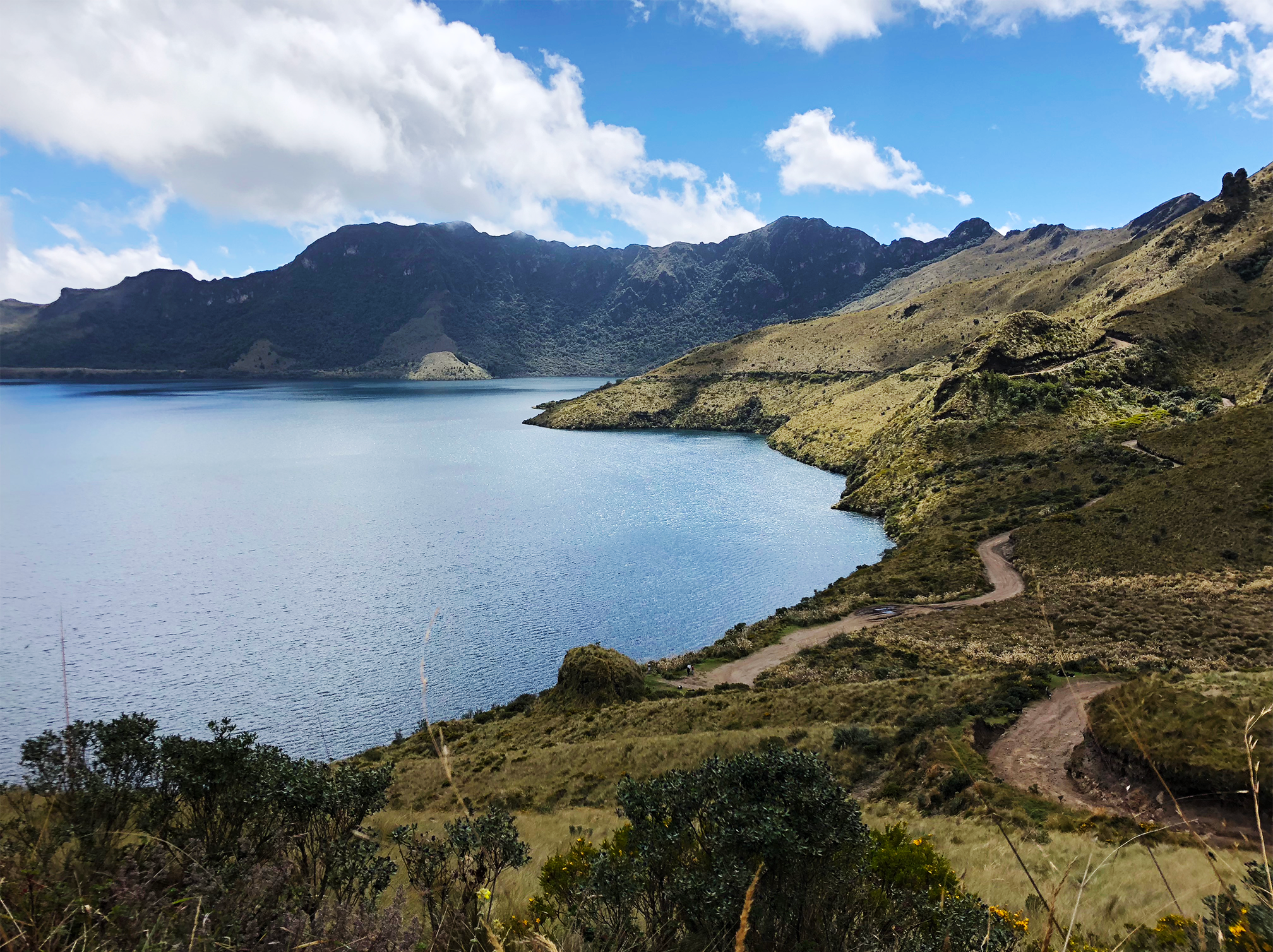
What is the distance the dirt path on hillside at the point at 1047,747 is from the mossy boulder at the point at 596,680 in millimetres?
19627

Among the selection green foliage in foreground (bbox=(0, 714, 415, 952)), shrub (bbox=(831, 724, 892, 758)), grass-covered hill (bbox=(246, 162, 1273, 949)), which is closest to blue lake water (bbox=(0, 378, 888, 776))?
grass-covered hill (bbox=(246, 162, 1273, 949))

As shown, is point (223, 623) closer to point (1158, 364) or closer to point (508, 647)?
point (508, 647)

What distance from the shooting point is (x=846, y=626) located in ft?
154

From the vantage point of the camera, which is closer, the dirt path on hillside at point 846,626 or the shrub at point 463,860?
the shrub at point 463,860

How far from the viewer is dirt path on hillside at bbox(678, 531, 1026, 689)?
133 ft

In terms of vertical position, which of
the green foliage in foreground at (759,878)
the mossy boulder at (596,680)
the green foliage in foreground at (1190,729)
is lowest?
the mossy boulder at (596,680)

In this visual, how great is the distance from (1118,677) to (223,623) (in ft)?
180

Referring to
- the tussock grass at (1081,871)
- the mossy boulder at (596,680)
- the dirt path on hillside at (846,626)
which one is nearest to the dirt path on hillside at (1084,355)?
the dirt path on hillside at (846,626)

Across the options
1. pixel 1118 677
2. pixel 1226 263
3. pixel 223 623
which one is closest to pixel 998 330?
pixel 1226 263

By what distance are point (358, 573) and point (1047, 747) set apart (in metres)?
53.3

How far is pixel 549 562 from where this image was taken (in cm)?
6356

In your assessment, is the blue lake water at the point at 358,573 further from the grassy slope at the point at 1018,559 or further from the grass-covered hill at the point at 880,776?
the grassy slope at the point at 1018,559

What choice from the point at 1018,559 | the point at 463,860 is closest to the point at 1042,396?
the point at 1018,559

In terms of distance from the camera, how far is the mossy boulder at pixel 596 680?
3759cm
